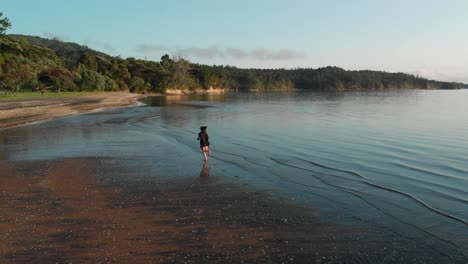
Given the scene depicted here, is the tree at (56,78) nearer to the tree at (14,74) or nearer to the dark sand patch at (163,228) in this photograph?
the tree at (14,74)

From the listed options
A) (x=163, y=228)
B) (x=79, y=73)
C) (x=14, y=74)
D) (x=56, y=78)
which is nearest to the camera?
(x=163, y=228)

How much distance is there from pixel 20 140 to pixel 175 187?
15.8 m

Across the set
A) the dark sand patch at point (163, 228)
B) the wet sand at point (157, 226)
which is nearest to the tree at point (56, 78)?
the wet sand at point (157, 226)

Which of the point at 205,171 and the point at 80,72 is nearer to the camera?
the point at 205,171

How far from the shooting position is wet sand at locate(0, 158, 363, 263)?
7.40 m

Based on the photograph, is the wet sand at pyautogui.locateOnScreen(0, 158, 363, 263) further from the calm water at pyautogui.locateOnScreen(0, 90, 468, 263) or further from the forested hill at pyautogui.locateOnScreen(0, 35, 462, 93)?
the forested hill at pyautogui.locateOnScreen(0, 35, 462, 93)

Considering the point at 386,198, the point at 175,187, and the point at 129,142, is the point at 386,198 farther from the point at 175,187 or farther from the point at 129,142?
the point at 129,142

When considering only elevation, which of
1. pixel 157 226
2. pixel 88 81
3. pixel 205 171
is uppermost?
pixel 88 81

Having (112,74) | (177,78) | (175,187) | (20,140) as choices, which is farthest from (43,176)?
(177,78)

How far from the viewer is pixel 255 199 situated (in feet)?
37.2

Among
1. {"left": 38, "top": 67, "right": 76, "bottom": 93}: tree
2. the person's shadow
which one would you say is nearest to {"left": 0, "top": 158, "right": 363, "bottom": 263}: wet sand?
the person's shadow

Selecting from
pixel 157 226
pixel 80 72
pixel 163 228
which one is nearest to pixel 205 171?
pixel 157 226

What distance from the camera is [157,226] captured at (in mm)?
8883

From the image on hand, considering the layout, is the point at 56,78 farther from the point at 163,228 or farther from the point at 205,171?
the point at 163,228
